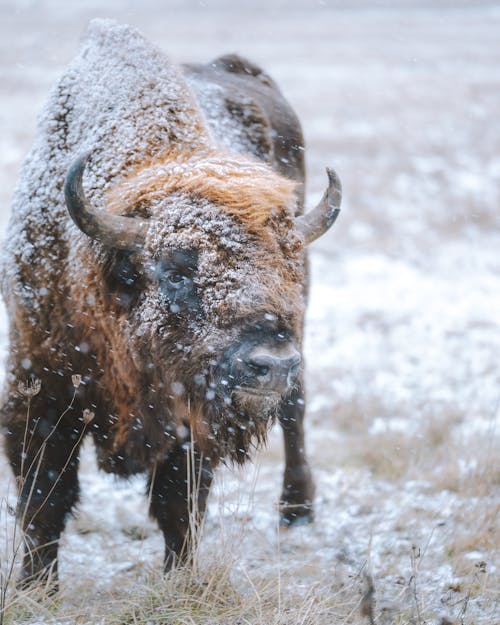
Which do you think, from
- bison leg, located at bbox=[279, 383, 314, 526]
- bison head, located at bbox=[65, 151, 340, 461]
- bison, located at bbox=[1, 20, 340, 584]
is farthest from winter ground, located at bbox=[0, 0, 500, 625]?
bison head, located at bbox=[65, 151, 340, 461]

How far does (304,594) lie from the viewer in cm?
333

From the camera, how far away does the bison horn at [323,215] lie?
11.7 ft

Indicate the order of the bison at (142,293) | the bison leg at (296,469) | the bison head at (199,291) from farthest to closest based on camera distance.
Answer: the bison leg at (296,469) < the bison at (142,293) < the bison head at (199,291)

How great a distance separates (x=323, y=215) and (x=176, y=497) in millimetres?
1634

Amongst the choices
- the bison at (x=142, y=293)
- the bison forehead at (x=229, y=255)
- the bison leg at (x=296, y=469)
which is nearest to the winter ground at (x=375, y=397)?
the bison leg at (x=296, y=469)

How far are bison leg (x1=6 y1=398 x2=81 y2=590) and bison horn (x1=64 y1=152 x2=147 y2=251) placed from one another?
3.17 ft

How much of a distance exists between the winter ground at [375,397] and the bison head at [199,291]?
521 mm

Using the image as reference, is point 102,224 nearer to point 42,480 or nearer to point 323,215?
point 323,215

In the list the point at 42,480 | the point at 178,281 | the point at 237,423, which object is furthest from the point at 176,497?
the point at 178,281

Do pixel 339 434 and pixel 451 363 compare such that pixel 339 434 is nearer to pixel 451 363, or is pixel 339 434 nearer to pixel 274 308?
pixel 451 363

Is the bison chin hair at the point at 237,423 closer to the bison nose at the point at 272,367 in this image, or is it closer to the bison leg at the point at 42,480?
the bison nose at the point at 272,367

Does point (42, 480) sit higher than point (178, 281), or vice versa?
point (178, 281)

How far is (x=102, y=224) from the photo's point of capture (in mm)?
3248

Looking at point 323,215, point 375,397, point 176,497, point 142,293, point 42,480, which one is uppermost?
point 323,215
